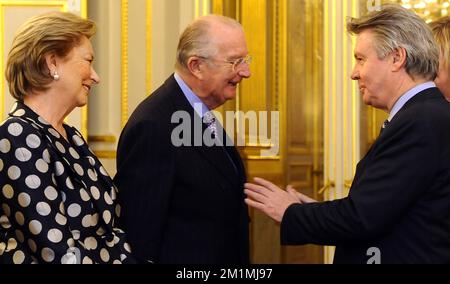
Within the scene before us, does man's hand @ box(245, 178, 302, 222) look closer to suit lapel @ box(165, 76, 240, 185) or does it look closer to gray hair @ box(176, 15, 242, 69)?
suit lapel @ box(165, 76, 240, 185)

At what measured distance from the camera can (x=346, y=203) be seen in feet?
6.53

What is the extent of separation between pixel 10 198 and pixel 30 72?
357mm

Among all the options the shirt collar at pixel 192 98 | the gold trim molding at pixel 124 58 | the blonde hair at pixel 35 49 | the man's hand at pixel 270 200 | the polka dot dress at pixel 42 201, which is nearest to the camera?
the polka dot dress at pixel 42 201

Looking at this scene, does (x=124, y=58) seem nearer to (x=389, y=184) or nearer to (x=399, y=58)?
(x=399, y=58)

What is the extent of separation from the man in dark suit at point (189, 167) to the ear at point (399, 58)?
65cm

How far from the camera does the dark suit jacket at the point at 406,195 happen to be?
190cm

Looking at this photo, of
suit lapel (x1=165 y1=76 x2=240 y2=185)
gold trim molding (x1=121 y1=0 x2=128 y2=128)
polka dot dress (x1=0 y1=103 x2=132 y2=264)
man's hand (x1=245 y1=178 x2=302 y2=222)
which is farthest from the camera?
gold trim molding (x1=121 y1=0 x2=128 y2=128)

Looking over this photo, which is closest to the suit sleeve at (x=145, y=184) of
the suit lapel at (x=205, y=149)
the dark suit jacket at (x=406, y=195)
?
the suit lapel at (x=205, y=149)

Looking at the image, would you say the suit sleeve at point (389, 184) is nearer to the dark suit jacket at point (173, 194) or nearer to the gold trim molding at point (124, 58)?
Answer: the dark suit jacket at point (173, 194)

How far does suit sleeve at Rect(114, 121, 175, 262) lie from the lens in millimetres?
2207

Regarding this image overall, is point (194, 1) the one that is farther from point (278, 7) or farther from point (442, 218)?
point (442, 218)

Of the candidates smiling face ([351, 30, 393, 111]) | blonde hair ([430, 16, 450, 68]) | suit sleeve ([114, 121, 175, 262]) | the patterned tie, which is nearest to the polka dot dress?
suit sleeve ([114, 121, 175, 262])

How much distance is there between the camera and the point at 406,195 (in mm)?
1904
